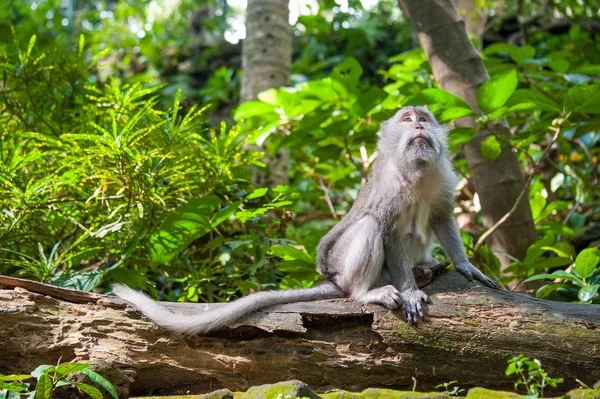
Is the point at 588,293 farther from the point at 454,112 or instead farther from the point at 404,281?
the point at 454,112

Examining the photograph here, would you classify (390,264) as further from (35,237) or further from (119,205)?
(35,237)

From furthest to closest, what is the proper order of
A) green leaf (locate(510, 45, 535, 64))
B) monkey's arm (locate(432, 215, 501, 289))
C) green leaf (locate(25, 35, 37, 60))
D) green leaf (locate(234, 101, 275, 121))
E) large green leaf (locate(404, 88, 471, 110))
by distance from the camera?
green leaf (locate(510, 45, 535, 64)), green leaf (locate(234, 101, 275, 121)), green leaf (locate(25, 35, 37, 60)), large green leaf (locate(404, 88, 471, 110)), monkey's arm (locate(432, 215, 501, 289))

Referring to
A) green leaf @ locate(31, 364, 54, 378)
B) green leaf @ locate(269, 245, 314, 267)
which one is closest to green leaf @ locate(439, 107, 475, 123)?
green leaf @ locate(269, 245, 314, 267)

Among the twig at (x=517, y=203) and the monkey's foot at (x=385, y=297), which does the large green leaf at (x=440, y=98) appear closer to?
the twig at (x=517, y=203)

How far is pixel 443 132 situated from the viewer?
4.50m

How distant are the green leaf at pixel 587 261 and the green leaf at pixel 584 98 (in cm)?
106

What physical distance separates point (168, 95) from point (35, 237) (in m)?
7.92

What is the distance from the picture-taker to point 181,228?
171 inches

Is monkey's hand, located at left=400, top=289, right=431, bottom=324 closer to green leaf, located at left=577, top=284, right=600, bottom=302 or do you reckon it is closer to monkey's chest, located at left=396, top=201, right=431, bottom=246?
monkey's chest, located at left=396, top=201, right=431, bottom=246

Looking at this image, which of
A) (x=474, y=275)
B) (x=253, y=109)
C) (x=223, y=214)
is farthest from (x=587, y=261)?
(x=253, y=109)

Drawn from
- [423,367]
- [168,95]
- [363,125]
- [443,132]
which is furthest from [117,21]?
[423,367]

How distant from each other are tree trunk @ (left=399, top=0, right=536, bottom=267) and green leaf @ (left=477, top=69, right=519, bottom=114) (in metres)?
0.86

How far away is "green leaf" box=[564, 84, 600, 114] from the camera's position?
4.10m

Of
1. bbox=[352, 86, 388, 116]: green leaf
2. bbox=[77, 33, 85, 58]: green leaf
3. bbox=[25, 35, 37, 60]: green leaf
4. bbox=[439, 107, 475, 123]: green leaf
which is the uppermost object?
bbox=[77, 33, 85, 58]: green leaf
